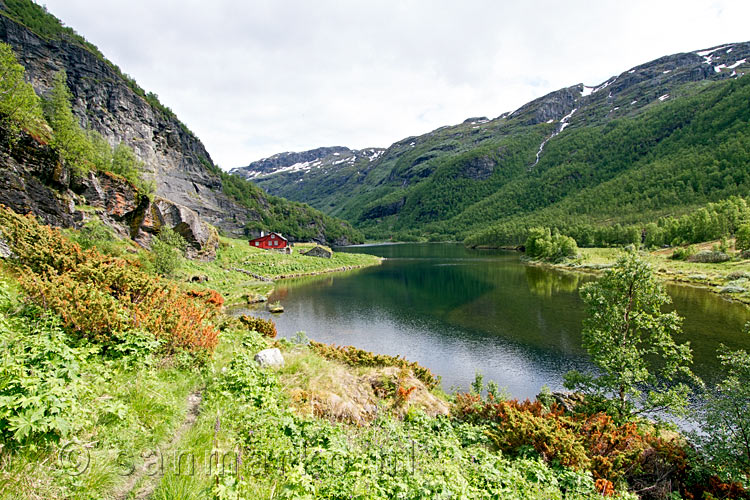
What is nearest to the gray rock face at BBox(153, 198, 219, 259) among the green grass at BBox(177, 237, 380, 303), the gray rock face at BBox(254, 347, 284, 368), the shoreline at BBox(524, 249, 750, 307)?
the green grass at BBox(177, 237, 380, 303)

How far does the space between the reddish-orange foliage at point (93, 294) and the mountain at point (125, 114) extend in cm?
4164

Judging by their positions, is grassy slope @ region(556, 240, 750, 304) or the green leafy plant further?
grassy slope @ region(556, 240, 750, 304)

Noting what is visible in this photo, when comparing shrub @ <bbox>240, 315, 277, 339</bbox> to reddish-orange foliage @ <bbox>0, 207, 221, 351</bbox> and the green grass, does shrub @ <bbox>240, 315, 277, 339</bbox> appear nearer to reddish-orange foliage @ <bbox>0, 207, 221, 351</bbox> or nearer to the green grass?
reddish-orange foliage @ <bbox>0, 207, 221, 351</bbox>

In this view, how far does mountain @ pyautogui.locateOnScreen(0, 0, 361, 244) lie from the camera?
65000mm

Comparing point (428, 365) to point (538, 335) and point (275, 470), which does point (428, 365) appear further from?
point (275, 470)

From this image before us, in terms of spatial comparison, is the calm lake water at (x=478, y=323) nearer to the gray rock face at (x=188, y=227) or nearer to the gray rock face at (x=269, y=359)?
the gray rock face at (x=269, y=359)

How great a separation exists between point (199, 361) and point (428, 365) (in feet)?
53.7

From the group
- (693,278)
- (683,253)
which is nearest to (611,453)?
(693,278)

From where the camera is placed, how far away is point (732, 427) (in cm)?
1021

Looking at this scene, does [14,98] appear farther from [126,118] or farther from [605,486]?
[126,118]

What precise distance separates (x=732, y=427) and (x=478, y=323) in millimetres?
20580

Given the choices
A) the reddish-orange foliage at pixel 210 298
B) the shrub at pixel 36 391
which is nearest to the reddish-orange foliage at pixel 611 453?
the shrub at pixel 36 391

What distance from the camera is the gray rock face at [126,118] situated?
6450 centimetres

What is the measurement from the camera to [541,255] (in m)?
85.9
